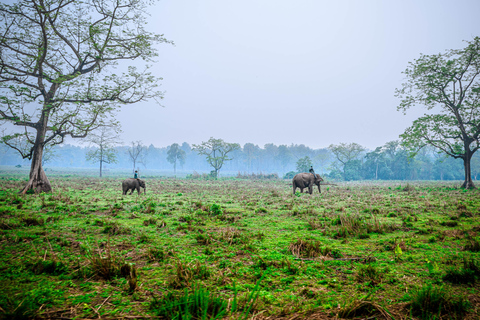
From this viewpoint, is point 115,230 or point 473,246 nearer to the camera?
point 473,246

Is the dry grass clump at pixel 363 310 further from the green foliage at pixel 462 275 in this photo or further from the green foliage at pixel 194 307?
the green foliage at pixel 462 275

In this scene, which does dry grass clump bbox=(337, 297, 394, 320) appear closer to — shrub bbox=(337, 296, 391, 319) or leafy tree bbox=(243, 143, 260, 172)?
shrub bbox=(337, 296, 391, 319)

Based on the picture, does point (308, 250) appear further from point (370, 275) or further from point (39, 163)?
point (39, 163)

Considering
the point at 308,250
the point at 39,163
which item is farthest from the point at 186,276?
the point at 39,163

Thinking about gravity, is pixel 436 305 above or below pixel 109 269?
above

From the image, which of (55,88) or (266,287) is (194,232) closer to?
(266,287)

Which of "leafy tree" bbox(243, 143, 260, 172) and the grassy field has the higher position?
"leafy tree" bbox(243, 143, 260, 172)

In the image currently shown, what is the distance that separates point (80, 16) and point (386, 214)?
22.0 m

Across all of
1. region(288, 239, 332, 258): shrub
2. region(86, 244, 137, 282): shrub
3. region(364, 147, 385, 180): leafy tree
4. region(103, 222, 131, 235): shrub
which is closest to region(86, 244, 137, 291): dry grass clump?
region(86, 244, 137, 282): shrub

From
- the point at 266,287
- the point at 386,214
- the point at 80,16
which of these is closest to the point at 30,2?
the point at 80,16

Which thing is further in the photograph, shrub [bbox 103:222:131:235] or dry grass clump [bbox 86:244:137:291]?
shrub [bbox 103:222:131:235]

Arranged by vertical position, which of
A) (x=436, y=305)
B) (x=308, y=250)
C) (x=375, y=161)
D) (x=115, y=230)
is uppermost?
(x=375, y=161)

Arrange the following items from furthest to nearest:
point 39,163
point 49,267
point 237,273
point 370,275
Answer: point 39,163
point 237,273
point 49,267
point 370,275

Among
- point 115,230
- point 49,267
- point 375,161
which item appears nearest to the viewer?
point 49,267
